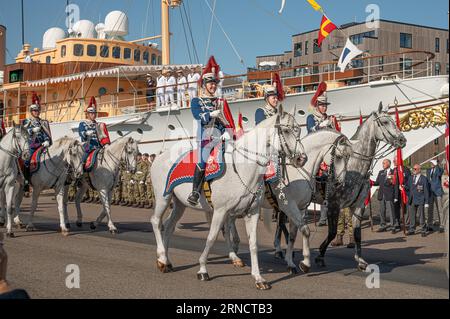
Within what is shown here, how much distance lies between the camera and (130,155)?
16109 millimetres

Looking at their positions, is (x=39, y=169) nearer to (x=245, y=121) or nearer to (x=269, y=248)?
(x=269, y=248)

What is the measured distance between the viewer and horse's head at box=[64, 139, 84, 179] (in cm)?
1477

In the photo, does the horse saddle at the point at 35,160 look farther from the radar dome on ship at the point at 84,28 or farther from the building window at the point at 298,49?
the building window at the point at 298,49

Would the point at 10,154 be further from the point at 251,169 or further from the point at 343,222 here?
the point at 343,222

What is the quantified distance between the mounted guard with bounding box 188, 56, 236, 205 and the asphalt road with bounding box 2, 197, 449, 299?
1.53 meters

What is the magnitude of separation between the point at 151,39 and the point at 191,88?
12.5 meters

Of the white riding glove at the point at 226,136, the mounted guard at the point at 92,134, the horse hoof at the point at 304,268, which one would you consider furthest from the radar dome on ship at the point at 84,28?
the horse hoof at the point at 304,268

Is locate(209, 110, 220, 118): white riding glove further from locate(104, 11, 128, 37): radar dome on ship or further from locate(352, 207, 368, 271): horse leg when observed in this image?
locate(104, 11, 128, 37): radar dome on ship

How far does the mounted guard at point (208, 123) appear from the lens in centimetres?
936

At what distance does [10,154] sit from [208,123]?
631 cm

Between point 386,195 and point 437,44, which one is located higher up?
point 437,44

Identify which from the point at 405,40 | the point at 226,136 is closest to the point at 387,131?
the point at 226,136

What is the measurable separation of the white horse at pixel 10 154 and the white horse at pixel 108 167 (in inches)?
89.7
